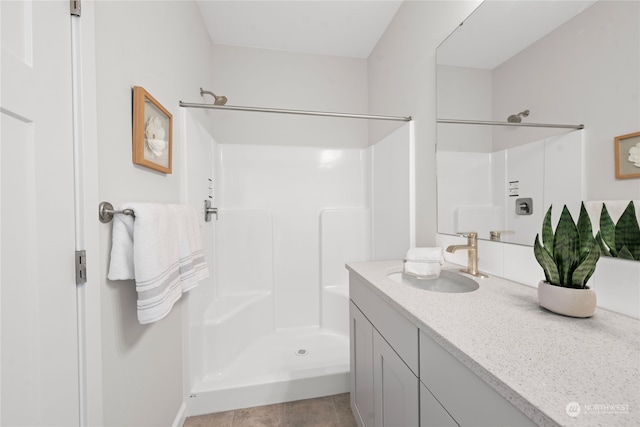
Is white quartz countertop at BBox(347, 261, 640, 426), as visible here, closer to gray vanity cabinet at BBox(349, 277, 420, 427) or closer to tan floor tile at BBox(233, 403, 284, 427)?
gray vanity cabinet at BBox(349, 277, 420, 427)

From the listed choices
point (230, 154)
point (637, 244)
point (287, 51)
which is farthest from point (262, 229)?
point (637, 244)

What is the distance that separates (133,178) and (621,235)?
156cm

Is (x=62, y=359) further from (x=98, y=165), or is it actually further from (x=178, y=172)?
(x=178, y=172)

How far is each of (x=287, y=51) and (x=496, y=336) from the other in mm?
2494

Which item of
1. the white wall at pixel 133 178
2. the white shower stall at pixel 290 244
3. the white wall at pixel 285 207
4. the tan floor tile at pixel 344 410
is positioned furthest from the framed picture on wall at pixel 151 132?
the tan floor tile at pixel 344 410

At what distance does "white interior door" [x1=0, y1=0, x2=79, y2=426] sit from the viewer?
53 centimetres

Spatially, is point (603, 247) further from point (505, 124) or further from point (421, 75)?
point (421, 75)

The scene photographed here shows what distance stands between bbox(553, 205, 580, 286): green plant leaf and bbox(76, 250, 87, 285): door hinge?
1309mm

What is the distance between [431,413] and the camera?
26.7 inches

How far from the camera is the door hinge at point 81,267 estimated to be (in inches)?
27.9

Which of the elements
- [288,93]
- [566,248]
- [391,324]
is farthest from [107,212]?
[288,93]

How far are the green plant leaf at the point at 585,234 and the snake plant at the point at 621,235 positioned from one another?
104 mm

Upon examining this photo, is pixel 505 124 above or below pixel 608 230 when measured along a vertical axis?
above

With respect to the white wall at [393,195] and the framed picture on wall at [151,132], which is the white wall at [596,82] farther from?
the framed picture on wall at [151,132]
